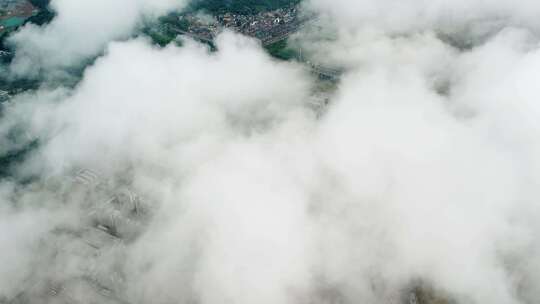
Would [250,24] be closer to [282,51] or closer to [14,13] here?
[282,51]

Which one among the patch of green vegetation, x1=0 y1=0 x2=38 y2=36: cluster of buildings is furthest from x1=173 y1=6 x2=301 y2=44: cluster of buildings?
x1=0 y1=0 x2=38 y2=36: cluster of buildings

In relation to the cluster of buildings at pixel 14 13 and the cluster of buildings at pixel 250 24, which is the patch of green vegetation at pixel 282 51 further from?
the cluster of buildings at pixel 14 13

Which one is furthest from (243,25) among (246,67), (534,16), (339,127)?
(534,16)

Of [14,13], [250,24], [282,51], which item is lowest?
[282,51]

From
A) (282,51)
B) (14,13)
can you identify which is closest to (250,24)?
(282,51)

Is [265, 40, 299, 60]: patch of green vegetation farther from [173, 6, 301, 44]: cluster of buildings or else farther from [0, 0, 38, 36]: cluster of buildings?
→ [0, 0, 38, 36]: cluster of buildings
